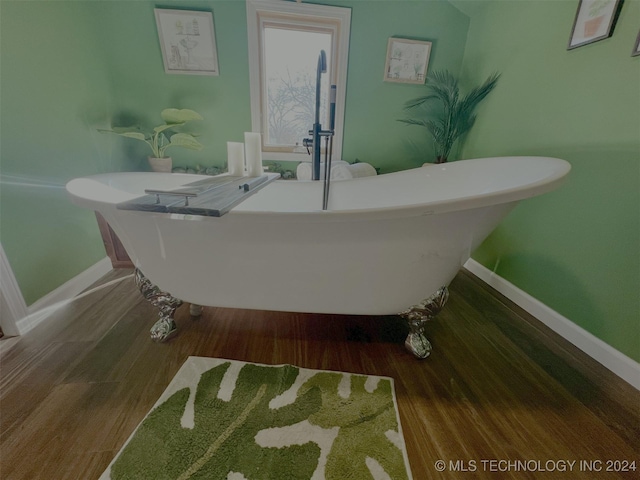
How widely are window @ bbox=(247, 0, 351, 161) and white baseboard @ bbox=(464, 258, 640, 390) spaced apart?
62.7 inches

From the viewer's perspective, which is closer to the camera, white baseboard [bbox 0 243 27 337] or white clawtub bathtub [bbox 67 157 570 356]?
white clawtub bathtub [bbox 67 157 570 356]

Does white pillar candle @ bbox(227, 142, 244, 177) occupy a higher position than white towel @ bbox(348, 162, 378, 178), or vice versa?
white pillar candle @ bbox(227, 142, 244, 177)

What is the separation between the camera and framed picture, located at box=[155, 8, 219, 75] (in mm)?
1728

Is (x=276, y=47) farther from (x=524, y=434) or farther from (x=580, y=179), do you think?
(x=524, y=434)

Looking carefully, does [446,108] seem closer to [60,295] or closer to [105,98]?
[105,98]

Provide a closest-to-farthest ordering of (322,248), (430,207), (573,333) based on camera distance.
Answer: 1. (430,207)
2. (322,248)
3. (573,333)

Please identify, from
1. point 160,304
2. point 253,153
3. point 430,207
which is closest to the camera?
point 430,207

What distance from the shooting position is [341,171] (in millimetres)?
1739

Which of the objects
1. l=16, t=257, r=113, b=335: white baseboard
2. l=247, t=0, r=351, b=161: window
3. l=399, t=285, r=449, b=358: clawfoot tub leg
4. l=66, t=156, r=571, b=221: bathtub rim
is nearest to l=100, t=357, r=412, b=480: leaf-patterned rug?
l=399, t=285, r=449, b=358: clawfoot tub leg

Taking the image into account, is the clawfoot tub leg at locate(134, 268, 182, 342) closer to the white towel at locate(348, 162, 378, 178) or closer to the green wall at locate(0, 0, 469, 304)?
the green wall at locate(0, 0, 469, 304)

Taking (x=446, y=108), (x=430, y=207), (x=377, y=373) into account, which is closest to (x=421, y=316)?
(x=377, y=373)

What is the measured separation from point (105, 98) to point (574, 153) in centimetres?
282

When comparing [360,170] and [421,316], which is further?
[360,170]

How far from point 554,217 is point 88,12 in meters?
2.98
